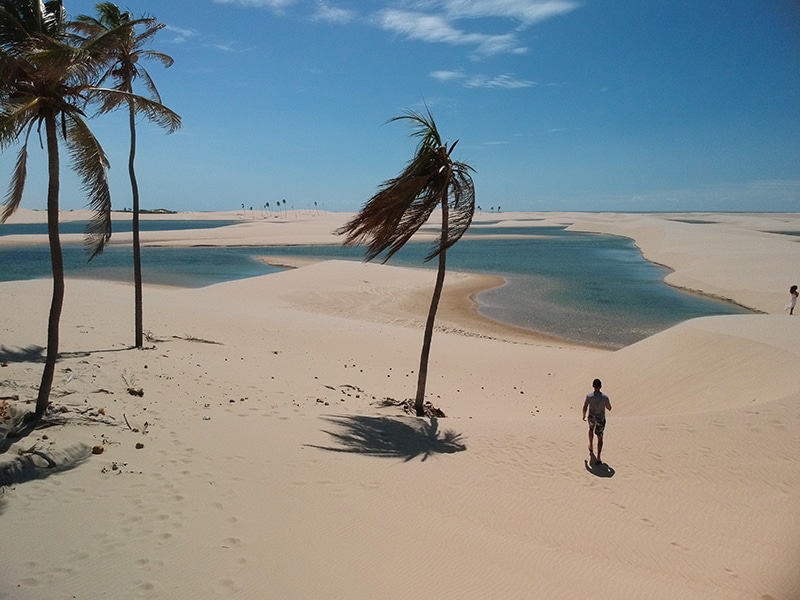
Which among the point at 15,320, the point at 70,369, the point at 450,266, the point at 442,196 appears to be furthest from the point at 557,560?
the point at 450,266

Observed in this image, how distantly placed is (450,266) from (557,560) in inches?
1768

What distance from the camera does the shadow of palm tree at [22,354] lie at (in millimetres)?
10453

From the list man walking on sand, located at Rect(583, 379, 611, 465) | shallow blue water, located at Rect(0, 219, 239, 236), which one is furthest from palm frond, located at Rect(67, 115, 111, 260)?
shallow blue water, located at Rect(0, 219, 239, 236)

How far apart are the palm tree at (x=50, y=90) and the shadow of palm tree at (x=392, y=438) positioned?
4242mm

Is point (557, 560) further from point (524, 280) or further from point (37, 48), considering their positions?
point (524, 280)

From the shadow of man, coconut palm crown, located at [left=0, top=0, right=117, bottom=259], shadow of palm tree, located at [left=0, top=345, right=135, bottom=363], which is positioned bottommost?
the shadow of man

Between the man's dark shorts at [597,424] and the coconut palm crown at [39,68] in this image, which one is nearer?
the coconut palm crown at [39,68]

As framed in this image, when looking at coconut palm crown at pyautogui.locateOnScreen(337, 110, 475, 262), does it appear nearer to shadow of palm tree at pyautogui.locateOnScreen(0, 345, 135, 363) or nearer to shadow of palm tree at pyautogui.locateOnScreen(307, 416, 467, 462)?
shadow of palm tree at pyautogui.locateOnScreen(307, 416, 467, 462)

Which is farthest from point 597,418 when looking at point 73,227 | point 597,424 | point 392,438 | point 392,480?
point 73,227

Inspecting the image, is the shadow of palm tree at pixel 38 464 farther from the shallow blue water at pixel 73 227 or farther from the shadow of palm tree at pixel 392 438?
the shallow blue water at pixel 73 227

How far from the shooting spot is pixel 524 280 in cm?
4056

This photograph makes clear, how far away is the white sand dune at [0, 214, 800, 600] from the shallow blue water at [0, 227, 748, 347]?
1117 centimetres

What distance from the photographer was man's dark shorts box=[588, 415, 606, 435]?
812cm

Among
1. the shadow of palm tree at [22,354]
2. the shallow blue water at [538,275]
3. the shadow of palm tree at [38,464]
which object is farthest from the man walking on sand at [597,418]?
the shallow blue water at [538,275]
